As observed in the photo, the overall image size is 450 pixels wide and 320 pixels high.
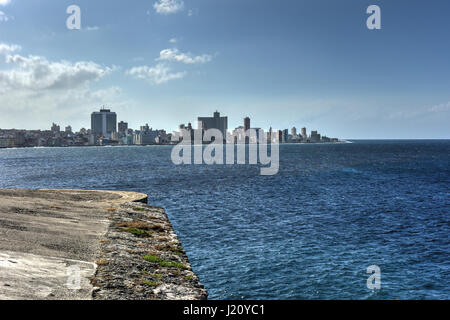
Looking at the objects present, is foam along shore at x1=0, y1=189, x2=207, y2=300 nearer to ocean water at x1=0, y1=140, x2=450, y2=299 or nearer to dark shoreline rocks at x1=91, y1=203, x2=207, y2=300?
dark shoreline rocks at x1=91, y1=203, x2=207, y2=300

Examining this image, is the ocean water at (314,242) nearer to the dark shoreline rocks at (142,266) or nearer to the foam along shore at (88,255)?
the dark shoreline rocks at (142,266)

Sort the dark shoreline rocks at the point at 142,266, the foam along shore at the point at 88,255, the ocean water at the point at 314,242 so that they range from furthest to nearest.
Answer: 1. the ocean water at the point at 314,242
2. the dark shoreline rocks at the point at 142,266
3. the foam along shore at the point at 88,255

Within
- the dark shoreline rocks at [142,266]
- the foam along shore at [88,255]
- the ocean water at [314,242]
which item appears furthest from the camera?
the ocean water at [314,242]

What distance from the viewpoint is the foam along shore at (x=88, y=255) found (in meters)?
11.5

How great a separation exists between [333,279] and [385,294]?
273cm

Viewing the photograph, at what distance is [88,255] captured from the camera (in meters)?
15.2

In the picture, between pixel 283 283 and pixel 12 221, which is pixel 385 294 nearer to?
pixel 283 283

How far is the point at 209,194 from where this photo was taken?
1992 inches

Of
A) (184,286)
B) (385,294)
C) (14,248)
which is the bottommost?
(385,294)

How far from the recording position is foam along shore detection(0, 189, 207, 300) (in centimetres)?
1150

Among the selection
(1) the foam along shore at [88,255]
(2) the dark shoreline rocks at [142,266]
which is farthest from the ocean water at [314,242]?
(1) the foam along shore at [88,255]

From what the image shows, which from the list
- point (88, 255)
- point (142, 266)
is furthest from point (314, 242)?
point (88, 255)
